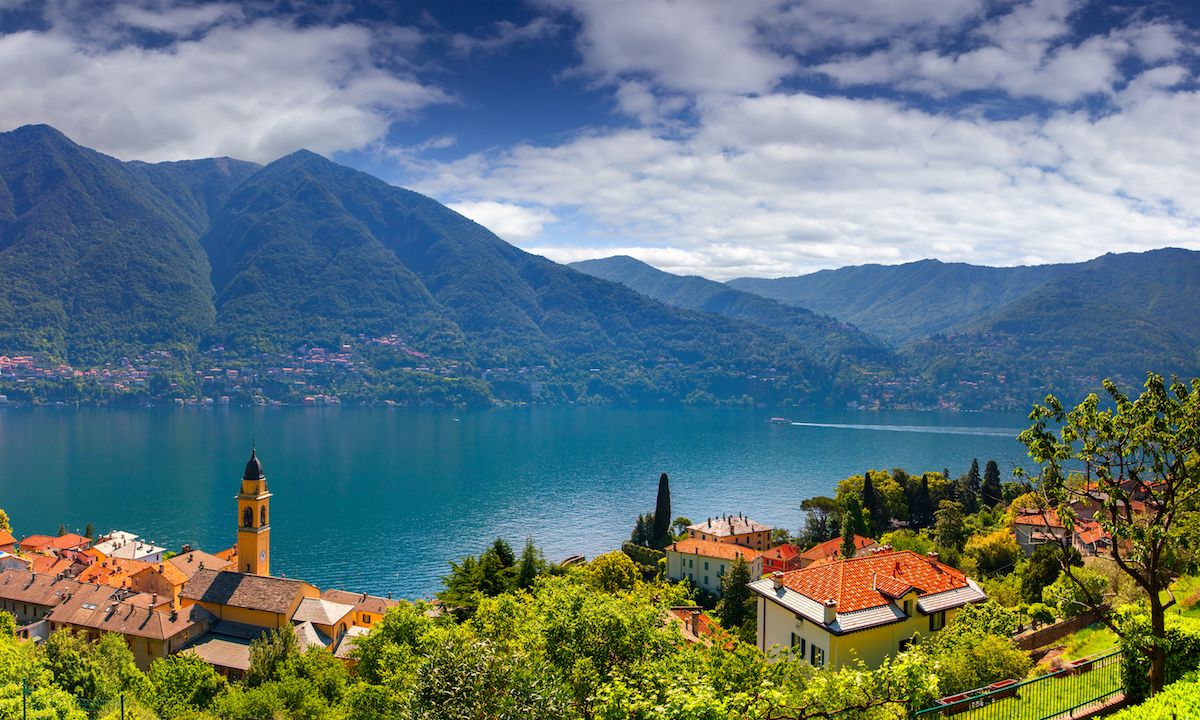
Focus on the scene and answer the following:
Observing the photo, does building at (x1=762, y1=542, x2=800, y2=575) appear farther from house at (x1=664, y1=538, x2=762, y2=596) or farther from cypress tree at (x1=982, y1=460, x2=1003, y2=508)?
cypress tree at (x1=982, y1=460, x2=1003, y2=508)

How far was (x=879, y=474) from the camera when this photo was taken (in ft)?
212

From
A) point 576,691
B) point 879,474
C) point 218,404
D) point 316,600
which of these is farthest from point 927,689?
point 218,404

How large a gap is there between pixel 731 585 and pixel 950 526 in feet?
70.4

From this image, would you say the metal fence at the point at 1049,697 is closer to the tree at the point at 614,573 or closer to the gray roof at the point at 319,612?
the tree at the point at 614,573

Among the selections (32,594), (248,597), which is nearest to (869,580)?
(248,597)

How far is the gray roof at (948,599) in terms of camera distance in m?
19.4

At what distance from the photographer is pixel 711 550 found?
51500 mm

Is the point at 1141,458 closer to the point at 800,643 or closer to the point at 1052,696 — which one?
the point at 1052,696

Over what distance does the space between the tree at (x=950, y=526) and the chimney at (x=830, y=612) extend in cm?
3312

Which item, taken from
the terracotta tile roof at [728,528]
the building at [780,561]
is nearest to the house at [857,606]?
the building at [780,561]

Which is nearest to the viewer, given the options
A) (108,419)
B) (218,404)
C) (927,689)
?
(927,689)

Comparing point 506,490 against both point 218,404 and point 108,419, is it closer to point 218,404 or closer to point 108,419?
point 108,419

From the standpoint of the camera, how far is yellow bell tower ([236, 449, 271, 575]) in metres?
39.5

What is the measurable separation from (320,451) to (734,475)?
6454 cm
